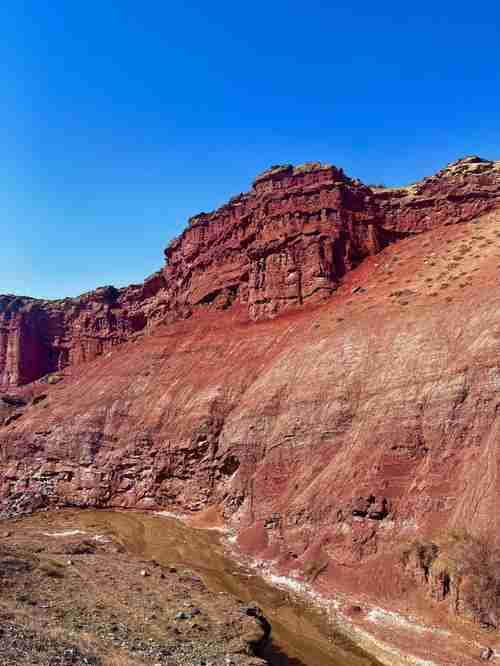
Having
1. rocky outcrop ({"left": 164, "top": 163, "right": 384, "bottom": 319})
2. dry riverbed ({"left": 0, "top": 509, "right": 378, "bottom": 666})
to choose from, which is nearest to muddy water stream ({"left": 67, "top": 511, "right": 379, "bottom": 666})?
dry riverbed ({"left": 0, "top": 509, "right": 378, "bottom": 666})

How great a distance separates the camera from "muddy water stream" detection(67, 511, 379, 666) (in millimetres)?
16359

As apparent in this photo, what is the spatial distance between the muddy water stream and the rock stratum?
5.47 ft

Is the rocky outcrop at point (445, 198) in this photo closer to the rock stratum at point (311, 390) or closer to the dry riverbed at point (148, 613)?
the rock stratum at point (311, 390)

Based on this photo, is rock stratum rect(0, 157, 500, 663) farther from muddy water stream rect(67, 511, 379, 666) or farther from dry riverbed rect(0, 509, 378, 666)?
dry riverbed rect(0, 509, 378, 666)

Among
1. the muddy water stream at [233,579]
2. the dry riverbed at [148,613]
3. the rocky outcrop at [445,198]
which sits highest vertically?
the rocky outcrop at [445,198]

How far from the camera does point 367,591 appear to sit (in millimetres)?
19531

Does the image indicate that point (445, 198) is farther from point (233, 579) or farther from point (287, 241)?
point (233, 579)

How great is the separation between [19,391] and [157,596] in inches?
2058

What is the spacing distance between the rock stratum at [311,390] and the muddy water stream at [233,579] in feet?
5.47

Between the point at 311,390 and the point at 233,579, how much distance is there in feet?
36.2

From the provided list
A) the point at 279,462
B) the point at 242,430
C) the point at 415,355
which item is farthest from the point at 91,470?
the point at 415,355

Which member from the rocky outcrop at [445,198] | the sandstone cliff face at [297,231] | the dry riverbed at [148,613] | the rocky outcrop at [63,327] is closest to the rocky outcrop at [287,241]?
the sandstone cliff face at [297,231]

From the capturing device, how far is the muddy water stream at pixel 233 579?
53.7 ft

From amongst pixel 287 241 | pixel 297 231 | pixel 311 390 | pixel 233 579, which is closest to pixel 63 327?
pixel 287 241
